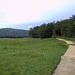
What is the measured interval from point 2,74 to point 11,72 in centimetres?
46

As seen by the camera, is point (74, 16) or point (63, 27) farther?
point (63, 27)

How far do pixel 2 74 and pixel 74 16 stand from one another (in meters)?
55.9

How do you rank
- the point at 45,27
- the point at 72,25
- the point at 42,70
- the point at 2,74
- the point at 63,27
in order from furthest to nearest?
the point at 45,27 → the point at 63,27 → the point at 72,25 → the point at 42,70 → the point at 2,74

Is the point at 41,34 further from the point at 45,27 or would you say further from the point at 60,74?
the point at 60,74

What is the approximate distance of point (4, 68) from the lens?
11.0m

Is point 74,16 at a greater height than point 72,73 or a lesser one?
greater

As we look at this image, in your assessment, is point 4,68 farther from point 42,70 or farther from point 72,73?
point 72,73

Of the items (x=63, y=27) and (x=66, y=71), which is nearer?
(x=66, y=71)

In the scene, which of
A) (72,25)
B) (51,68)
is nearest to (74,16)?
(72,25)

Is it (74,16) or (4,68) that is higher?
(74,16)

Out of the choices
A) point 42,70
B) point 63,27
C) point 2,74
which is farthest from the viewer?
point 63,27

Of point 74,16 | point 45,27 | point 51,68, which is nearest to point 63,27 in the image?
point 74,16

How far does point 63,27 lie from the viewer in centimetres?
7375

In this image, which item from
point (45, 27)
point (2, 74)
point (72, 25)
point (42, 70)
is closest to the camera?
point (2, 74)
